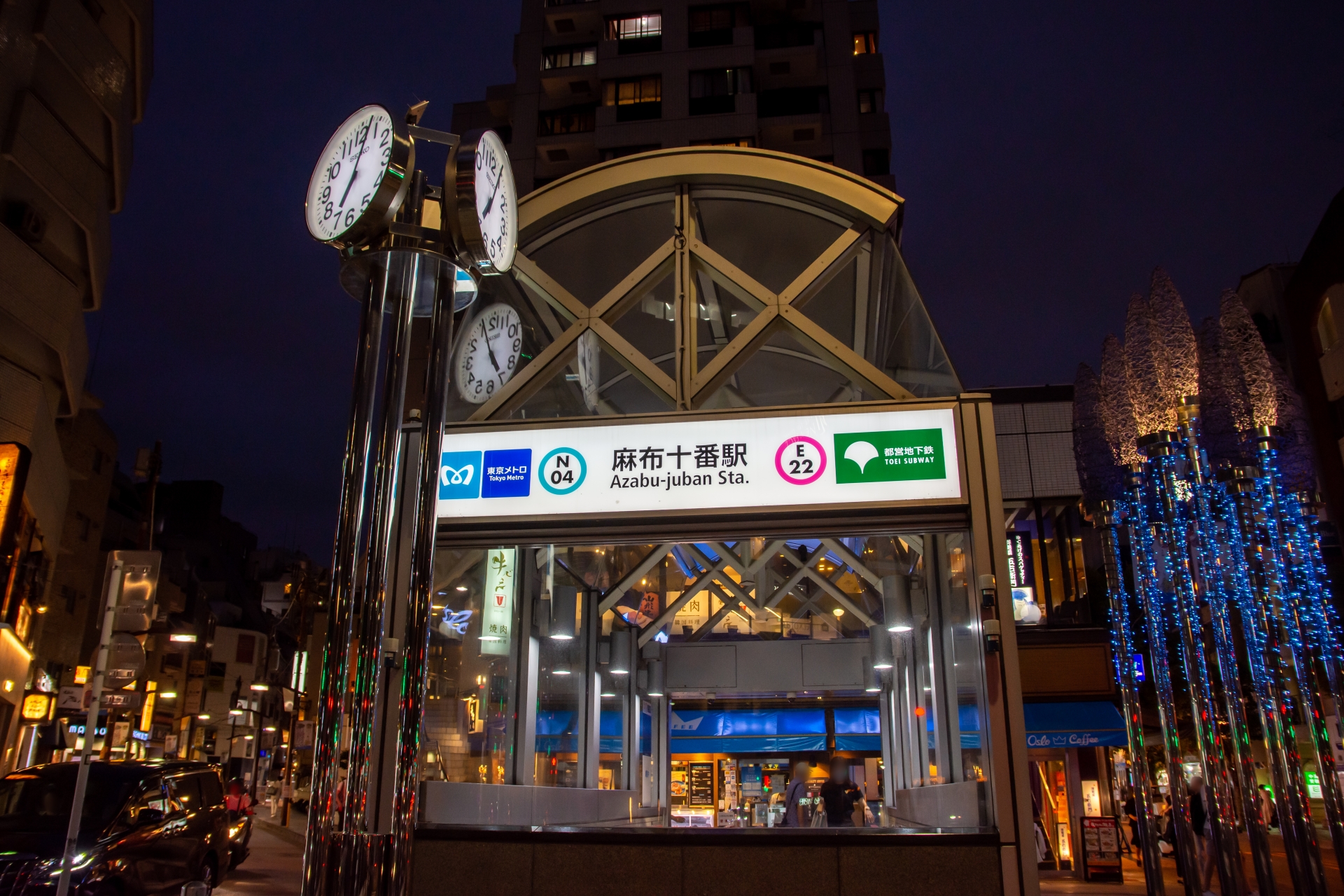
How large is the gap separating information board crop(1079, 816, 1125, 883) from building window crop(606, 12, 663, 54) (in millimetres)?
39370

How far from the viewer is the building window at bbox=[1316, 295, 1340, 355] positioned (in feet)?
105

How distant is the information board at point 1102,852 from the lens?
1434 centimetres

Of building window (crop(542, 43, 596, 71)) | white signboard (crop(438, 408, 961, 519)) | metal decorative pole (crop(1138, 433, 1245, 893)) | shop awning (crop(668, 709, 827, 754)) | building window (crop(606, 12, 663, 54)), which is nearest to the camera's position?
white signboard (crop(438, 408, 961, 519))

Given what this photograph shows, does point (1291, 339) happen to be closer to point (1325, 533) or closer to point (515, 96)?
point (1325, 533)

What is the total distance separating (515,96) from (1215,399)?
38.2 m

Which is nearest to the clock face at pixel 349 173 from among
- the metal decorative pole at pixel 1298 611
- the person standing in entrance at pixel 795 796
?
the person standing in entrance at pixel 795 796

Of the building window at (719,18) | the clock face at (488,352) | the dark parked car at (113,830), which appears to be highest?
the building window at (719,18)

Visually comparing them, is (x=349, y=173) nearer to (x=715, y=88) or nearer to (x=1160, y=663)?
(x=1160, y=663)

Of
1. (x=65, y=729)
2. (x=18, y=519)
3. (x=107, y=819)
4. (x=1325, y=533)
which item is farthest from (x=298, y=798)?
(x=1325, y=533)

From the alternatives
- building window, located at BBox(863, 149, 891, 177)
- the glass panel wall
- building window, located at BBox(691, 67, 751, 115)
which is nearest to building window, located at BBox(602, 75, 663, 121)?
building window, located at BBox(691, 67, 751, 115)

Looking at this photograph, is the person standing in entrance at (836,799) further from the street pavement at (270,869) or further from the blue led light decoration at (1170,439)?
the street pavement at (270,869)

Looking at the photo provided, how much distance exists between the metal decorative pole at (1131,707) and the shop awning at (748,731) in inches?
435

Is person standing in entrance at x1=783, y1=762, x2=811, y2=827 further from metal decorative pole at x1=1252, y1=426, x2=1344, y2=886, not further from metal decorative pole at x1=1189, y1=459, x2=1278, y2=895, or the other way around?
metal decorative pole at x1=1252, y1=426, x2=1344, y2=886

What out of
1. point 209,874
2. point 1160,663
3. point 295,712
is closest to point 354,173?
point 209,874
